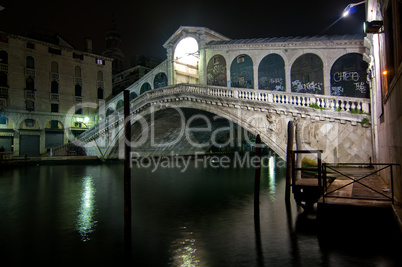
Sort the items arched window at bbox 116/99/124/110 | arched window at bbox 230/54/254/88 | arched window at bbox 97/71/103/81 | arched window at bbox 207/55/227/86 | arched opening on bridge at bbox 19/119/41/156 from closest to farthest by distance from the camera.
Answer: arched window at bbox 230/54/254/88 → arched window at bbox 207/55/227/86 → arched opening on bridge at bbox 19/119/41/156 → arched window at bbox 116/99/124/110 → arched window at bbox 97/71/103/81

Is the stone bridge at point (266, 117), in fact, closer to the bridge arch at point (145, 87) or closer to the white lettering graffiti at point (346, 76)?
the white lettering graffiti at point (346, 76)

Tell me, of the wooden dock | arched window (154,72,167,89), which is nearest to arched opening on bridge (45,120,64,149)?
arched window (154,72,167,89)

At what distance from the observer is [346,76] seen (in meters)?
14.5

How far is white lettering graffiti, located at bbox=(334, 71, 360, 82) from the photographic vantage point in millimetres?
14155

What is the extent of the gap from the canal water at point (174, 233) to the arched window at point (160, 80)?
13.3m

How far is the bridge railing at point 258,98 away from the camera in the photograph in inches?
466

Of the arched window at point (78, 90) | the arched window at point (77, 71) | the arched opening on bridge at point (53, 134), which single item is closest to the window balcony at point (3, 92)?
the arched opening on bridge at point (53, 134)

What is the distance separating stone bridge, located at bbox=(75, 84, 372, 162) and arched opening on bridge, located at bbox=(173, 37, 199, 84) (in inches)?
152

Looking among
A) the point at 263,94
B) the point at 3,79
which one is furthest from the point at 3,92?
the point at 263,94

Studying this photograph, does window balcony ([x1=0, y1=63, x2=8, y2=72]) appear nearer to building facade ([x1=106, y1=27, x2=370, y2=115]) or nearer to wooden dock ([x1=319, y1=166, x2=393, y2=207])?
building facade ([x1=106, y1=27, x2=370, y2=115])

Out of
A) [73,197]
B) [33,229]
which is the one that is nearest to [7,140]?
[73,197]

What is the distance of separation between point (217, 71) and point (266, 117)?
7.21 meters

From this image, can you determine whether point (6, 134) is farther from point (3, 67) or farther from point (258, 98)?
point (258, 98)

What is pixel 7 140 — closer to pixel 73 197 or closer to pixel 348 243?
pixel 73 197
